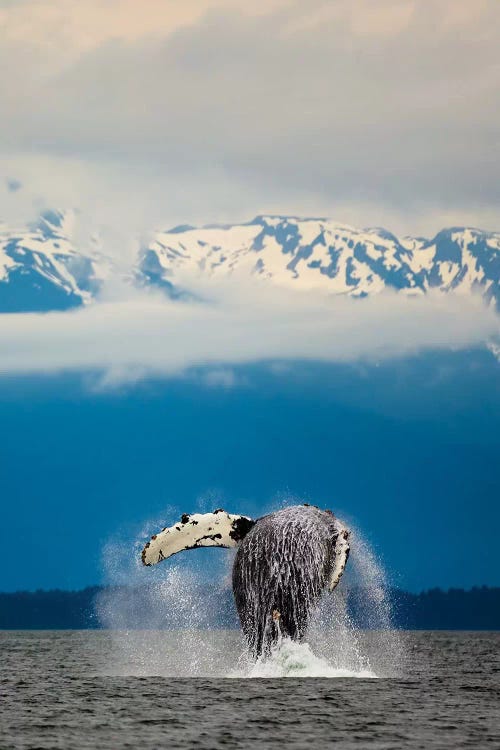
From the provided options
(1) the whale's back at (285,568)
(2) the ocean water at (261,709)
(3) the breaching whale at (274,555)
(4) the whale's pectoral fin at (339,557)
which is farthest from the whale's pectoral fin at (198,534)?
(2) the ocean water at (261,709)

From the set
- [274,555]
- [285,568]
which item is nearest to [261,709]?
[285,568]

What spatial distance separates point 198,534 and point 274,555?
64.6 inches

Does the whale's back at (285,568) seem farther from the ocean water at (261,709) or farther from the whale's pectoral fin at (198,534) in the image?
the ocean water at (261,709)

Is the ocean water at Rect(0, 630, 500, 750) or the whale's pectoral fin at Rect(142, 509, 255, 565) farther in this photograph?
the whale's pectoral fin at Rect(142, 509, 255, 565)

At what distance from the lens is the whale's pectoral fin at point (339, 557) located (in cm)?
2855

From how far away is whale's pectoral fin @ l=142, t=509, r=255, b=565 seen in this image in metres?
29.0

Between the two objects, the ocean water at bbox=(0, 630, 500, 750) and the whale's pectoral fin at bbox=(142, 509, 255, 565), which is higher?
the whale's pectoral fin at bbox=(142, 509, 255, 565)

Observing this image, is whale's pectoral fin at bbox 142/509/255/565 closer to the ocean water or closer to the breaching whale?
the breaching whale

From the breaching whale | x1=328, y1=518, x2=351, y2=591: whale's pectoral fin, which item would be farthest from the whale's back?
x1=328, y1=518, x2=351, y2=591: whale's pectoral fin

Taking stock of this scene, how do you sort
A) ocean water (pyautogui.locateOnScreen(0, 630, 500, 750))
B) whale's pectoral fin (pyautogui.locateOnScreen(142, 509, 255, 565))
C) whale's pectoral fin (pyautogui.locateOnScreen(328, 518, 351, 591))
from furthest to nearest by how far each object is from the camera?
whale's pectoral fin (pyautogui.locateOnScreen(142, 509, 255, 565)) < whale's pectoral fin (pyautogui.locateOnScreen(328, 518, 351, 591)) < ocean water (pyautogui.locateOnScreen(0, 630, 500, 750))

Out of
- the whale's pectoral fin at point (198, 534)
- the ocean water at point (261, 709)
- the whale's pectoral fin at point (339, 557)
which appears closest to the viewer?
the ocean water at point (261, 709)

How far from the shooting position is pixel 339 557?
2858 centimetres

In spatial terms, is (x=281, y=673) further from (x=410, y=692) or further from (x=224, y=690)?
(x=410, y=692)

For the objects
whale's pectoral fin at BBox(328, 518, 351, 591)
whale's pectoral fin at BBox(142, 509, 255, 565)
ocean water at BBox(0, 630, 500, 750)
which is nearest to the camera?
ocean water at BBox(0, 630, 500, 750)
